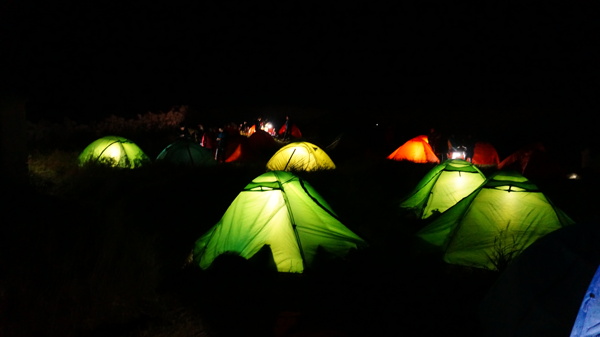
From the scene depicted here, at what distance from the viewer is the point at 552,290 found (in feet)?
13.6

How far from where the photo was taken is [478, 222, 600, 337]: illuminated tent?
3.81 metres

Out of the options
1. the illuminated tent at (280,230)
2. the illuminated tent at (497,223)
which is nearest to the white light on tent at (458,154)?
the illuminated tent at (497,223)

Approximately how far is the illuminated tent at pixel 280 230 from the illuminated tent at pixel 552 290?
286 centimetres

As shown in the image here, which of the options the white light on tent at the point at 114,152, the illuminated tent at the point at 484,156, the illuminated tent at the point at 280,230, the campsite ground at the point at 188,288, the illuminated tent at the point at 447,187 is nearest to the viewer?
the campsite ground at the point at 188,288

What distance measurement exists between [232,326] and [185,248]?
10.6ft

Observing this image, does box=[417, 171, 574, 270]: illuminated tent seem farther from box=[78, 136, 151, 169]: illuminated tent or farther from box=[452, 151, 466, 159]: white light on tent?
box=[452, 151, 466, 159]: white light on tent

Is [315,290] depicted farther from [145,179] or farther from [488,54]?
[488,54]

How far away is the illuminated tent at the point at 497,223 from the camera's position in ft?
24.0

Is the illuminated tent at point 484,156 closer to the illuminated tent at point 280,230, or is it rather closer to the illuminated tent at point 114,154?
the illuminated tent at point 114,154

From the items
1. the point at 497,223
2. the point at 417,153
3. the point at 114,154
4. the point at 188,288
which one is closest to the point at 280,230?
the point at 188,288

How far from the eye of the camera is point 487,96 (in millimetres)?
51750

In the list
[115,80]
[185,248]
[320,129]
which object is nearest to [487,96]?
[320,129]

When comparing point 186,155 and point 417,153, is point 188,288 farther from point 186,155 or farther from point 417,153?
point 417,153

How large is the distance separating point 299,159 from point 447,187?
5.79 m
